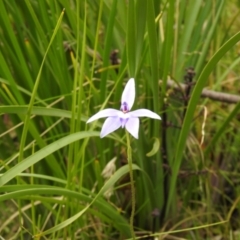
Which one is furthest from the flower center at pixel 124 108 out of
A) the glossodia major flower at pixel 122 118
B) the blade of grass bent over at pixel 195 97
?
the blade of grass bent over at pixel 195 97

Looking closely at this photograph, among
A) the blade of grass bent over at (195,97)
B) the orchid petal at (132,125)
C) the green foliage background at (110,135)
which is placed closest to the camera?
the orchid petal at (132,125)

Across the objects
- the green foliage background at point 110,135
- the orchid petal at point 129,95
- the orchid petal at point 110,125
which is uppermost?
the orchid petal at point 129,95

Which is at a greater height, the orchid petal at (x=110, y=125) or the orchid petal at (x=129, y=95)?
the orchid petal at (x=129, y=95)

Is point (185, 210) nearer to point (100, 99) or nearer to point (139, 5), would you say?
point (100, 99)

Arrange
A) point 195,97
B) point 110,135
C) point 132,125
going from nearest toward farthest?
point 132,125 < point 195,97 < point 110,135

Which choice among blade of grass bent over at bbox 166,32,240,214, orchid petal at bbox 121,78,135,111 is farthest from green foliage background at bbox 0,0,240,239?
orchid petal at bbox 121,78,135,111

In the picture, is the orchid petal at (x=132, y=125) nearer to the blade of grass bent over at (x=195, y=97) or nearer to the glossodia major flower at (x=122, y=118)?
the glossodia major flower at (x=122, y=118)

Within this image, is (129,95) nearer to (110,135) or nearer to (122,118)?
(122,118)

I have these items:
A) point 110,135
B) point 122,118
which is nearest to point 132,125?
point 122,118

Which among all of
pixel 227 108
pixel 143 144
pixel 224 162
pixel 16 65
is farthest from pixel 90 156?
pixel 227 108
